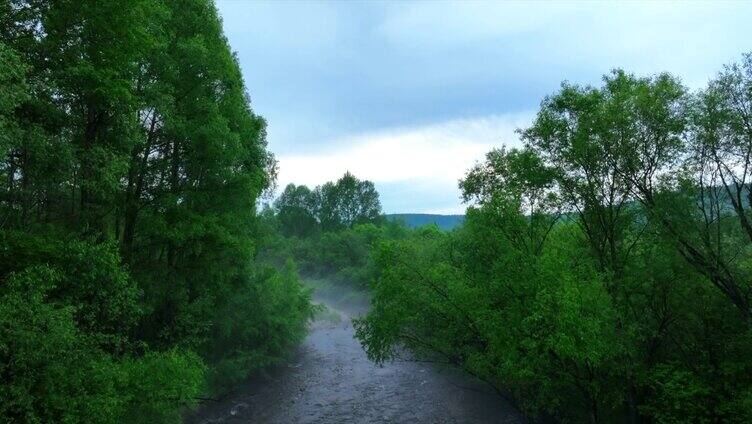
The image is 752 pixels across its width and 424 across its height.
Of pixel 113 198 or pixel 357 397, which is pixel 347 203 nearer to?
pixel 357 397

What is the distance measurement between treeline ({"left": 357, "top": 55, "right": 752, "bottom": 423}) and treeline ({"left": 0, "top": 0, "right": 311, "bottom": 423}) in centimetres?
801

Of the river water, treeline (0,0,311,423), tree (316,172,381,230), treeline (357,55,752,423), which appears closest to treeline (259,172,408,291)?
tree (316,172,381,230)

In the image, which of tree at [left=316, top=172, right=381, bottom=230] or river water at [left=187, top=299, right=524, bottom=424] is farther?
tree at [left=316, top=172, right=381, bottom=230]

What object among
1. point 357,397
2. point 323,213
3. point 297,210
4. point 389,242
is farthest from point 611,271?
point 297,210

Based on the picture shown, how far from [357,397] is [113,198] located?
18.5m

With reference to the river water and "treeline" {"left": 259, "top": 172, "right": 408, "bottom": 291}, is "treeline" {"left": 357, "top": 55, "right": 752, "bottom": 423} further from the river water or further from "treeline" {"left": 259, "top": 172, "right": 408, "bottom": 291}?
"treeline" {"left": 259, "top": 172, "right": 408, "bottom": 291}

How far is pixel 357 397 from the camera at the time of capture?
2944 centimetres

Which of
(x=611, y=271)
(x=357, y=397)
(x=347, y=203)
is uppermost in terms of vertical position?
(x=347, y=203)

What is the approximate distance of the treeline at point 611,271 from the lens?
15.0 metres

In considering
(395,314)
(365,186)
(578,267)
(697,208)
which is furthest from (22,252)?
(365,186)

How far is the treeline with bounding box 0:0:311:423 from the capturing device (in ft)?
36.3

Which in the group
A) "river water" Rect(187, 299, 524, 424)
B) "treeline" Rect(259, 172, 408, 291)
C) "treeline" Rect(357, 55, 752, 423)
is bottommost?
"river water" Rect(187, 299, 524, 424)

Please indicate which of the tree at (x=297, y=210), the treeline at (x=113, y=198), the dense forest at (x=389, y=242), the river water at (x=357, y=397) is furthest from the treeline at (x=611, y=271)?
the tree at (x=297, y=210)

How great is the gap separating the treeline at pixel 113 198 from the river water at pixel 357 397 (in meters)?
4.19
